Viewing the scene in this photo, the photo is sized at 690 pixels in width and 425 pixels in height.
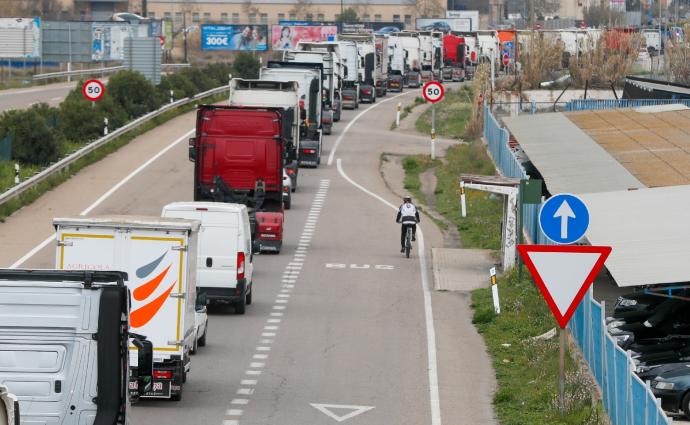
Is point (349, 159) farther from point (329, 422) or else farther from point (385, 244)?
point (329, 422)

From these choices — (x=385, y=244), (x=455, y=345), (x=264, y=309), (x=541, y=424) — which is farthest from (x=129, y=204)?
(x=541, y=424)

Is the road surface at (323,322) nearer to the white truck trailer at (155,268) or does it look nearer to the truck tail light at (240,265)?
the white truck trailer at (155,268)

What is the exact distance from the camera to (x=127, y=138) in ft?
174

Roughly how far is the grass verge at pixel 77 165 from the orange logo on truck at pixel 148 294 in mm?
18015

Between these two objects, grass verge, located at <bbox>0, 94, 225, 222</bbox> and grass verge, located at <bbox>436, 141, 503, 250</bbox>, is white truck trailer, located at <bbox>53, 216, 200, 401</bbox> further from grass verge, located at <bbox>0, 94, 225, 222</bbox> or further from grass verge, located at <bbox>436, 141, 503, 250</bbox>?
grass verge, located at <bbox>0, 94, 225, 222</bbox>

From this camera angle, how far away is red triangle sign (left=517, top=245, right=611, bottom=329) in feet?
53.0

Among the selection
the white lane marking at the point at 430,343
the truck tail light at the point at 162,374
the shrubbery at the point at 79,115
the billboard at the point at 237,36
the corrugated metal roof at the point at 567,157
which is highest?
the billboard at the point at 237,36

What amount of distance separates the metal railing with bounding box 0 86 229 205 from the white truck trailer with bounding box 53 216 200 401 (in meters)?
18.2

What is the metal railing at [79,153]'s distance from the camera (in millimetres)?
37188

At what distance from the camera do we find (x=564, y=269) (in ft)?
53.3

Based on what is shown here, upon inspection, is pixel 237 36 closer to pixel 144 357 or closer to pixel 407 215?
pixel 407 215

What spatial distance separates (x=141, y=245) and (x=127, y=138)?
3521 centimetres

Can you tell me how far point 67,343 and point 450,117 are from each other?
5658 centimetres

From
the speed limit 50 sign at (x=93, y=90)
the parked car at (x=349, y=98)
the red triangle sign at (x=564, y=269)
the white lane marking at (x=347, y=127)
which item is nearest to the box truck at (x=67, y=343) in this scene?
the red triangle sign at (x=564, y=269)
